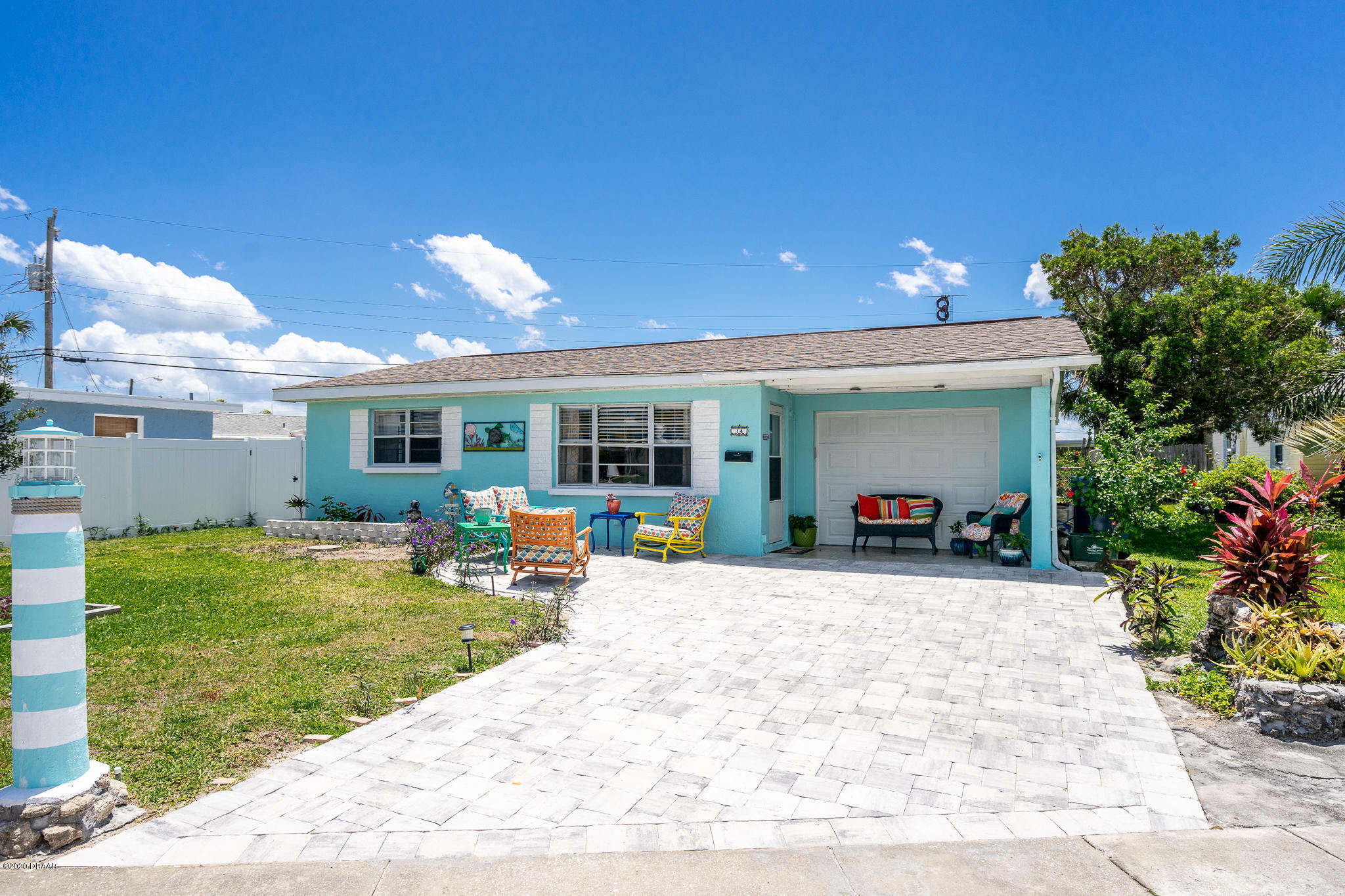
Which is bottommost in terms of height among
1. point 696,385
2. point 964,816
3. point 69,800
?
point 964,816

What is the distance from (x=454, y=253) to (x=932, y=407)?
58.7 ft

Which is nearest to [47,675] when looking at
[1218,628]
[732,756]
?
[732,756]

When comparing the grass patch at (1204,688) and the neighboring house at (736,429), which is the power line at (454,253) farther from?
the grass patch at (1204,688)

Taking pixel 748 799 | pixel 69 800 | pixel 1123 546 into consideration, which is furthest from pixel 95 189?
pixel 1123 546

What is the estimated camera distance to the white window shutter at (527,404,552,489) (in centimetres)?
1170

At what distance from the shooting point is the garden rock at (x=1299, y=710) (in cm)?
375

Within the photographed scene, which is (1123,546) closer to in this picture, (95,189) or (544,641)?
(544,641)

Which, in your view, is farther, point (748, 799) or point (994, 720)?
point (994, 720)

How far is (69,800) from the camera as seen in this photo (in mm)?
2701

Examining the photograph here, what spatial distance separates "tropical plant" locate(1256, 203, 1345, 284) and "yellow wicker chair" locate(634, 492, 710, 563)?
30.7 feet

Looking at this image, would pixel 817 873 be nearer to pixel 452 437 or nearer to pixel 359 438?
pixel 452 437

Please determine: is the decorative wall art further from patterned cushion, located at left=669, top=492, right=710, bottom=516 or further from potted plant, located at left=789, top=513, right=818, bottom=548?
potted plant, located at left=789, top=513, right=818, bottom=548

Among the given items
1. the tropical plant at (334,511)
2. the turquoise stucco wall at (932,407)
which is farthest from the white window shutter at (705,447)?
the tropical plant at (334,511)

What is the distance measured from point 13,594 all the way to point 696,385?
861 cm
